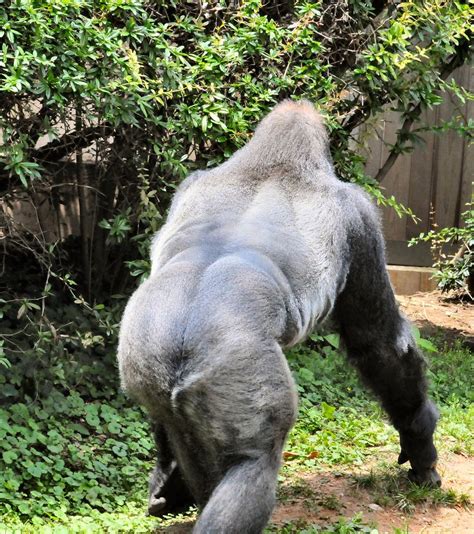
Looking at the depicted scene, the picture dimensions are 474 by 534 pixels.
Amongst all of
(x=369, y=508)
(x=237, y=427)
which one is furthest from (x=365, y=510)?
(x=237, y=427)

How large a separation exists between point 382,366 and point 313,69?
2414 millimetres

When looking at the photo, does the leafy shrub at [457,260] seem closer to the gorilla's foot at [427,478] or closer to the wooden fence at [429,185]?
the wooden fence at [429,185]

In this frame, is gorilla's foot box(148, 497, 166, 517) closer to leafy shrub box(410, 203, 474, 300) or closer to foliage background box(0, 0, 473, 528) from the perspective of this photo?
foliage background box(0, 0, 473, 528)

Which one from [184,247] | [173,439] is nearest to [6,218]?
[184,247]

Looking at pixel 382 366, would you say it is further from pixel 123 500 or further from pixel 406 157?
pixel 406 157

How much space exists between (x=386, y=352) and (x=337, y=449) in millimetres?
1159

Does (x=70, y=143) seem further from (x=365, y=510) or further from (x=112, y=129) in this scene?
(x=365, y=510)

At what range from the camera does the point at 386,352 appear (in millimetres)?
4793

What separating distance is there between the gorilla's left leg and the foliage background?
69 centimetres

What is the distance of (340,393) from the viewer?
23.1 feet

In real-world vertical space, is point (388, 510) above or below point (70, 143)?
below

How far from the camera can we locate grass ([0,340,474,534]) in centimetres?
462

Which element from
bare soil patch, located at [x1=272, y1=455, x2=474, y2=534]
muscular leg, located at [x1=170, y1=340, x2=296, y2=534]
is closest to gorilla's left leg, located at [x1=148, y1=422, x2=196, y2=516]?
bare soil patch, located at [x1=272, y1=455, x2=474, y2=534]

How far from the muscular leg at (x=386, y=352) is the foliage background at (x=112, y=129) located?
1562 millimetres
